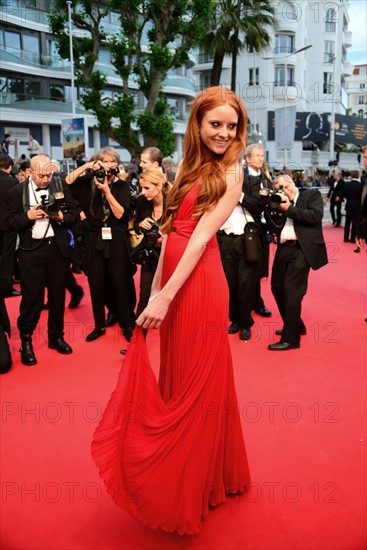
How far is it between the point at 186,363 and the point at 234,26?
22.2 meters

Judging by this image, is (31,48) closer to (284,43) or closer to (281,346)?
(284,43)

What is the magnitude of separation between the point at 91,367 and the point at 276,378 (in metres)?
1.60

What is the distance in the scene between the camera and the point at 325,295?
22.6 feet

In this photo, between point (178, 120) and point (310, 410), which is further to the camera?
point (178, 120)

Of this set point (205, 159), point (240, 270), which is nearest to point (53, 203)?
point (240, 270)

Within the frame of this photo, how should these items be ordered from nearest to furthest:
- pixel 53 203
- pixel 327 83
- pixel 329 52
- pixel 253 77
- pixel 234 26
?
pixel 53 203
pixel 234 26
pixel 253 77
pixel 329 52
pixel 327 83

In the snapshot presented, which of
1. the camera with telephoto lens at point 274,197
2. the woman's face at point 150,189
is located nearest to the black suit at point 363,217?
the camera with telephoto lens at point 274,197

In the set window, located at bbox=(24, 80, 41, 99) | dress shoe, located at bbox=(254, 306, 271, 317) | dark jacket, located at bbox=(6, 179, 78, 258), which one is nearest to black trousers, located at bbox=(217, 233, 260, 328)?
dress shoe, located at bbox=(254, 306, 271, 317)

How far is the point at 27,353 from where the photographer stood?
4.50 metres

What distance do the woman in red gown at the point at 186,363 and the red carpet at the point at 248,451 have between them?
357 mm

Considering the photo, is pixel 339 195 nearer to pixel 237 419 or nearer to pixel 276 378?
pixel 276 378

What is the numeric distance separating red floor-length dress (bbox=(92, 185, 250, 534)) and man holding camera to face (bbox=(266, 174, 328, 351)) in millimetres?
2463

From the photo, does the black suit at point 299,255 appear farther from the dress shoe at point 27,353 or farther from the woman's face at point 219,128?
the woman's face at point 219,128

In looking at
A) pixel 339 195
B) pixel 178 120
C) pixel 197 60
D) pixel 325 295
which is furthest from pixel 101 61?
pixel 325 295
